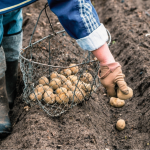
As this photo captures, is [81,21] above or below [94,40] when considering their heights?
above

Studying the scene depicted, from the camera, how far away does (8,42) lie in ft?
5.79

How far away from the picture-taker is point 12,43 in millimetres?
1788

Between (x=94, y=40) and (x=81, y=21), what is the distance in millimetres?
132

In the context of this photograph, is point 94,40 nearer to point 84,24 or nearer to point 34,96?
point 84,24

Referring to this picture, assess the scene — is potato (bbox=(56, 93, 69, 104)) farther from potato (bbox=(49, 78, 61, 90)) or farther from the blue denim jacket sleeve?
the blue denim jacket sleeve

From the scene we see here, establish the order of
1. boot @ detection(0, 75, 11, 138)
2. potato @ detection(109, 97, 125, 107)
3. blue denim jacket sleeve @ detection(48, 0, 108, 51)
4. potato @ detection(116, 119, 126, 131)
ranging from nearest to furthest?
1. blue denim jacket sleeve @ detection(48, 0, 108, 51)
2. boot @ detection(0, 75, 11, 138)
3. potato @ detection(116, 119, 126, 131)
4. potato @ detection(109, 97, 125, 107)

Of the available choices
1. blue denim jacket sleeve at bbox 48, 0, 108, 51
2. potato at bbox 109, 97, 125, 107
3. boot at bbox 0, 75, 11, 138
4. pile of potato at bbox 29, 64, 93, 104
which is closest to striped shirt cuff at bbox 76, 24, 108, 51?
blue denim jacket sleeve at bbox 48, 0, 108, 51

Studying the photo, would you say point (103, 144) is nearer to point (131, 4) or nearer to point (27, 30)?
point (27, 30)

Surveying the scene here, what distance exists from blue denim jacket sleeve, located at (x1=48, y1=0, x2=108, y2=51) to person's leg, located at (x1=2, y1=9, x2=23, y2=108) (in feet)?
2.13

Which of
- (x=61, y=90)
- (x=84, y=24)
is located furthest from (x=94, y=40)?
(x=61, y=90)

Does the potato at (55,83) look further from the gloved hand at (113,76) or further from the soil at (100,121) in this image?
the gloved hand at (113,76)

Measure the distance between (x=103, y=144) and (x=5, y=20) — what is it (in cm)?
128

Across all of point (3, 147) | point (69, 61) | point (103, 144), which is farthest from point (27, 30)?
point (103, 144)

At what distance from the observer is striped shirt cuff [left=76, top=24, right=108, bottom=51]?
1.07 meters
